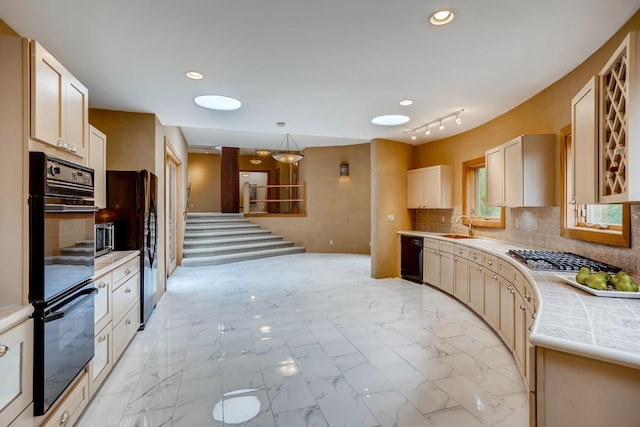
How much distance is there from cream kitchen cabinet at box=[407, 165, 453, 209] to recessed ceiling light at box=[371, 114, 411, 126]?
1.27 m

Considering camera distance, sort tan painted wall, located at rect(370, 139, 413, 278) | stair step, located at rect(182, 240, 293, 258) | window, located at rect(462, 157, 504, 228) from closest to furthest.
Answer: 1. window, located at rect(462, 157, 504, 228)
2. tan painted wall, located at rect(370, 139, 413, 278)
3. stair step, located at rect(182, 240, 293, 258)

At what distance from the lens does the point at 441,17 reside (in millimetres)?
2061

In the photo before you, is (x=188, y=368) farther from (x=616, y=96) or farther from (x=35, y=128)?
(x=616, y=96)

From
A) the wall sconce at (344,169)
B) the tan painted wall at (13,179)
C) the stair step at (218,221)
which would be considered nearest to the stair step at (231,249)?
the stair step at (218,221)

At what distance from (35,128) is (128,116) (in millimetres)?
2732

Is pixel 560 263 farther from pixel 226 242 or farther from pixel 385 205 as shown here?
pixel 226 242

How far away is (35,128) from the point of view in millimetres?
1578

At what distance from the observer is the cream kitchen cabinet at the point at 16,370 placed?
1316mm

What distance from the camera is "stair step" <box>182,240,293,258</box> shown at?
7.18m

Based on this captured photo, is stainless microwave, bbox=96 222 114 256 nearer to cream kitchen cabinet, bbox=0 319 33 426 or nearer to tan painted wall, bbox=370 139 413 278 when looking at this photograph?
cream kitchen cabinet, bbox=0 319 33 426

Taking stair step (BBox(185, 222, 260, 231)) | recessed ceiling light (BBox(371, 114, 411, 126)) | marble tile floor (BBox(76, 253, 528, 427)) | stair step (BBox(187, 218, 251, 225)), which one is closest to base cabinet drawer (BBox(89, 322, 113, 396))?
marble tile floor (BBox(76, 253, 528, 427))

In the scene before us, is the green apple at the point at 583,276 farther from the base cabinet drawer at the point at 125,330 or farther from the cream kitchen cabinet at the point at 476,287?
the base cabinet drawer at the point at 125,330

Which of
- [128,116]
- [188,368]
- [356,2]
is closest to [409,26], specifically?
[356,2]

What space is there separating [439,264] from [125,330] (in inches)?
164
